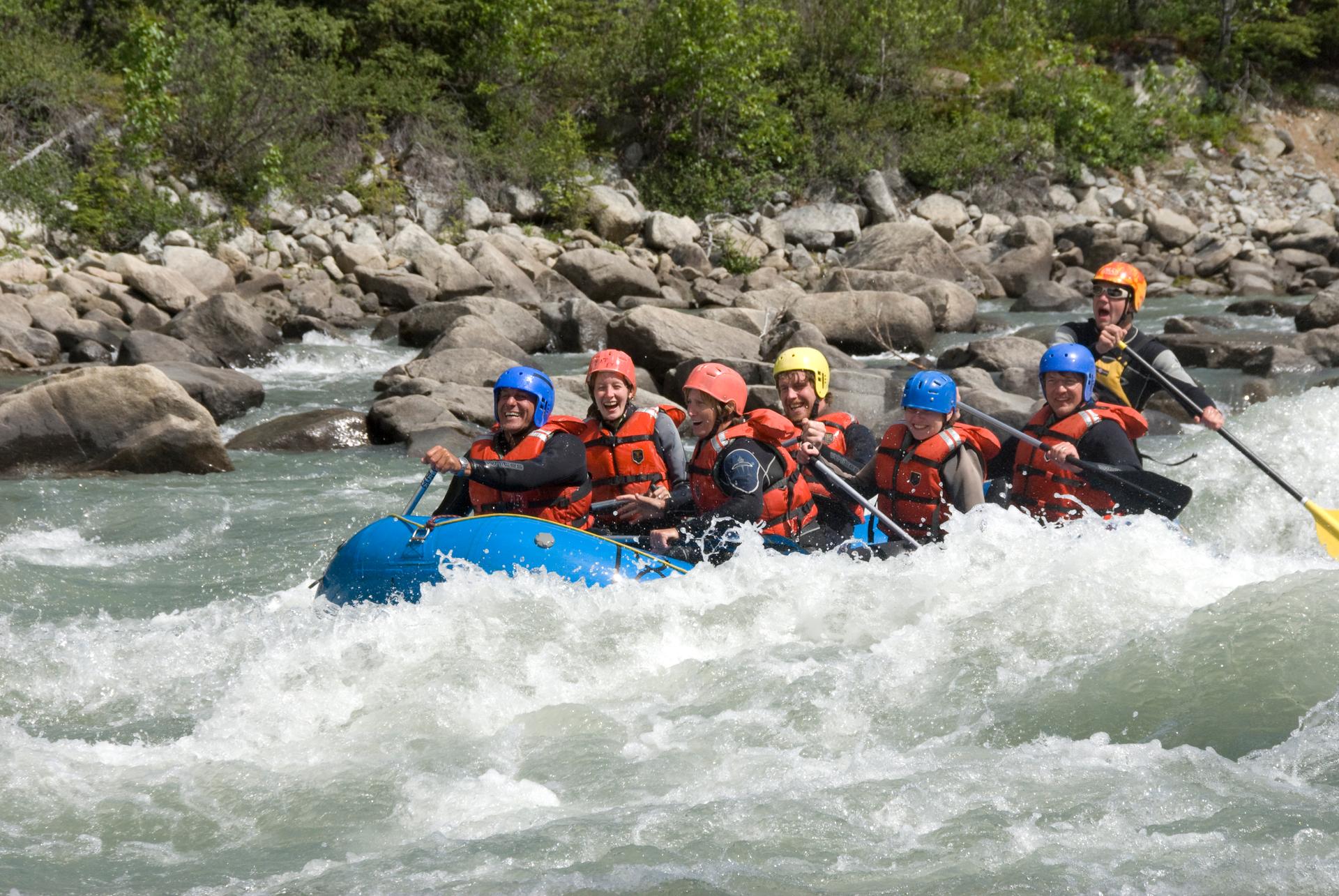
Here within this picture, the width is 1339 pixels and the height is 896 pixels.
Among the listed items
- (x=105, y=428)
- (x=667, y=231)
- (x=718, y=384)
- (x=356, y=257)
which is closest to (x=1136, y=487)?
(x=718, y=384)

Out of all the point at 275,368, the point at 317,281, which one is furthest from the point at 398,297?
the point at 275,368

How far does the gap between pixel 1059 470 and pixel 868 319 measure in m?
8.79

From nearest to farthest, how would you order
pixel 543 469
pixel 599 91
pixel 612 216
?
pixel 543 469 < pixel 612 216 < pixel 599 91

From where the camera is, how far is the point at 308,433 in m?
10.5

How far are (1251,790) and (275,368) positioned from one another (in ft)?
38.5

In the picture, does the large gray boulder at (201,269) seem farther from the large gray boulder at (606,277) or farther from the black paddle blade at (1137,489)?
the black paddle blade at (1137,489)

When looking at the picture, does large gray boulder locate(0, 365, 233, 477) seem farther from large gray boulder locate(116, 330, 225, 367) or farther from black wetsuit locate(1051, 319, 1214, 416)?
black wetsuit locate(1051, 319, 1214, 416)

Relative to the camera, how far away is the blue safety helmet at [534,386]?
598 cm

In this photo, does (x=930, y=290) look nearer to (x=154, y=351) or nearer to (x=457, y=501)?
(x=154, y=351)

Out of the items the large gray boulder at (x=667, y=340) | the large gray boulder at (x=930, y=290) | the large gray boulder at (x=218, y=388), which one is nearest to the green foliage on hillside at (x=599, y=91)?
the large gray boulder at (x=930, y=290)

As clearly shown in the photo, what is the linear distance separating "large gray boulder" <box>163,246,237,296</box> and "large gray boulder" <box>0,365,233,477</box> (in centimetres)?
748

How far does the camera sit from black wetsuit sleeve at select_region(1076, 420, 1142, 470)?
236 inches

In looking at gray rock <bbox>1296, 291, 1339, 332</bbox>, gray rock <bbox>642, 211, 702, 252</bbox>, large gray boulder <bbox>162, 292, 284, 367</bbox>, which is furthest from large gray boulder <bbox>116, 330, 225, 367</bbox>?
gray rock <bbox>1296, 291, 1339, 332</bbox>

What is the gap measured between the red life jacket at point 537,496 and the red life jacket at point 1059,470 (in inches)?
83.1
